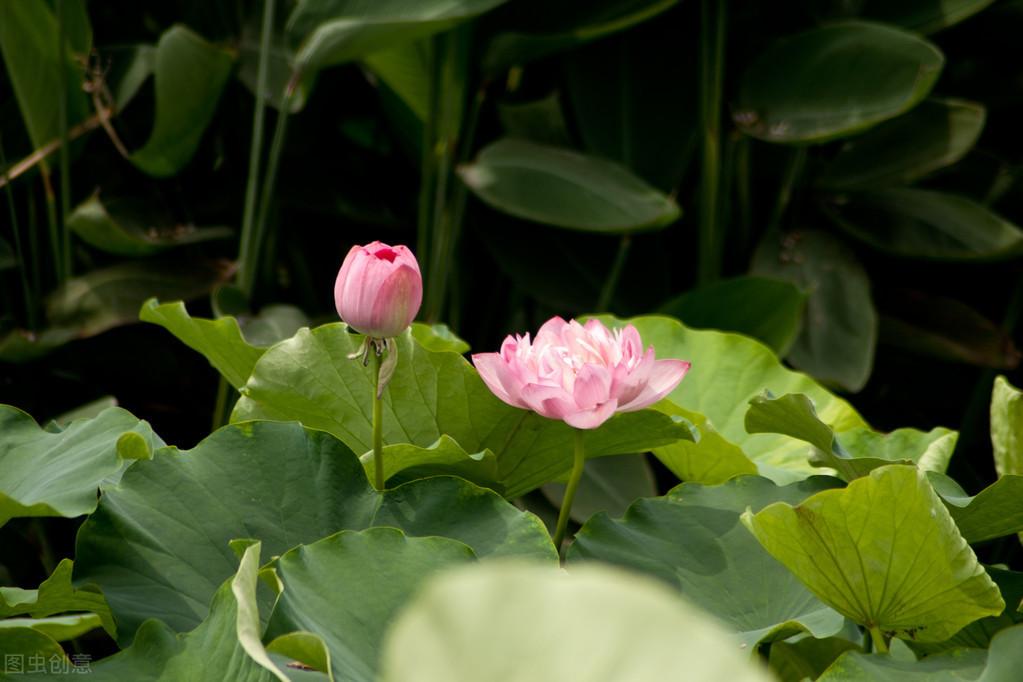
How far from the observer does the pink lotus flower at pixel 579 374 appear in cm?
51

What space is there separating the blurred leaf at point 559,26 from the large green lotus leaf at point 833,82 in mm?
201

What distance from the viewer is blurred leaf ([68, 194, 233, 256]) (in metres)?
1.36

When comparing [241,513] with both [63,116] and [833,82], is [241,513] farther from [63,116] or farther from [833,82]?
[833,82]

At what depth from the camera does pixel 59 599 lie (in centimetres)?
52

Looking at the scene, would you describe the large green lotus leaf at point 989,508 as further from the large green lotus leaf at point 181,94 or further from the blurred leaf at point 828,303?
the large green lotus leaf at point 181,94

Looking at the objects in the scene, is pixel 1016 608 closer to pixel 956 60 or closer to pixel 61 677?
pixel 61 677

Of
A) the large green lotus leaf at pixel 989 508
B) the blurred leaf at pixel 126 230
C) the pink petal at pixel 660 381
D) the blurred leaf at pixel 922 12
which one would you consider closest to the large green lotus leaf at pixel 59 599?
the pink petal at pixel 660 381

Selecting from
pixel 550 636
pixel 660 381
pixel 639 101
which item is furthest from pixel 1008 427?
pixel 639 101

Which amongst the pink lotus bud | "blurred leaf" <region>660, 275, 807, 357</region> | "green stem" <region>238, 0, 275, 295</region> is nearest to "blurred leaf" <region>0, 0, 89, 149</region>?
"green stem" <region>238, 0, 275, 295</region>

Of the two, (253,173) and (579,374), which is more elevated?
(579,374)

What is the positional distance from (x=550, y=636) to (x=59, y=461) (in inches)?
17.2

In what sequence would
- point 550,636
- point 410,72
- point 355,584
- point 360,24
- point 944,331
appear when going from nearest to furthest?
point 550,636, point 355,584, point 360,24, point 410,72, point 944,331

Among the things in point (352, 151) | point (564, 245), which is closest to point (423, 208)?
point (564, 245)

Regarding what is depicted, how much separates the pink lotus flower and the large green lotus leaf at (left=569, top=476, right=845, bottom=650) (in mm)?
58
